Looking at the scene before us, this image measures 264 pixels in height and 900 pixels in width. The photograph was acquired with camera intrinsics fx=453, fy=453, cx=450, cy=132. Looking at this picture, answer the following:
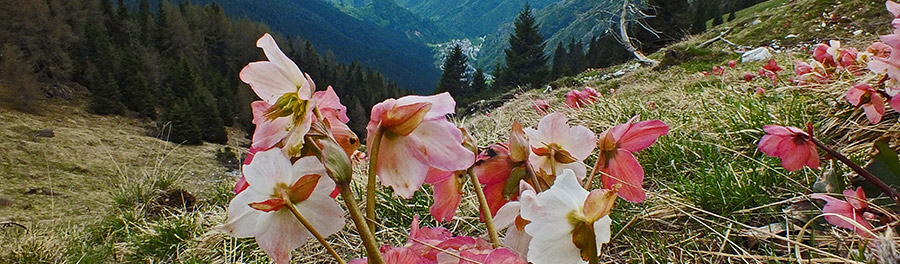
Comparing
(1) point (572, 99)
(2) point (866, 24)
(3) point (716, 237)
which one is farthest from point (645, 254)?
(2) point (866, 24)

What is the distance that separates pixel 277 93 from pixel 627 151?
0.46m

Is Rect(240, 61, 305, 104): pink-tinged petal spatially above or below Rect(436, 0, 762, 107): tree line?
above

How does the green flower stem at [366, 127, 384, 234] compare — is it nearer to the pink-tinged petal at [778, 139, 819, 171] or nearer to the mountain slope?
the pink-tinged petal at [778, 139, 819, 171]

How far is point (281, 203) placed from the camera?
1.31ft

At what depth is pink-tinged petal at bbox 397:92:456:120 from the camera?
1.58ft

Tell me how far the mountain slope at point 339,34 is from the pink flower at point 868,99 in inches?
3511

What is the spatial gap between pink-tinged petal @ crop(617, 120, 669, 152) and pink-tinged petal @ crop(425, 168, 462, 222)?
24 cm

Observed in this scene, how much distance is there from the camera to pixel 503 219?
50 centimetres

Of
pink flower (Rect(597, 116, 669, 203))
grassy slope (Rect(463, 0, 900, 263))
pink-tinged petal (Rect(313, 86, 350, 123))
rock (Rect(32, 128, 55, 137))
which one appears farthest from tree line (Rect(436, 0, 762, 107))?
pink-tinged petal (Rect(313, 86, 350, 123))

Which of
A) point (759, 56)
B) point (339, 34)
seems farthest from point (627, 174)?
point (339, 34)

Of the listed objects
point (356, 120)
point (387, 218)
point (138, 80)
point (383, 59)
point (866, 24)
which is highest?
point (387, 218)

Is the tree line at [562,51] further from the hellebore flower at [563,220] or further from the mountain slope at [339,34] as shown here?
the mountain slope at [339,34]

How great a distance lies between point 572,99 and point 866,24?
10.7m

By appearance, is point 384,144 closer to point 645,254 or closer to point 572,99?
point 645,254
